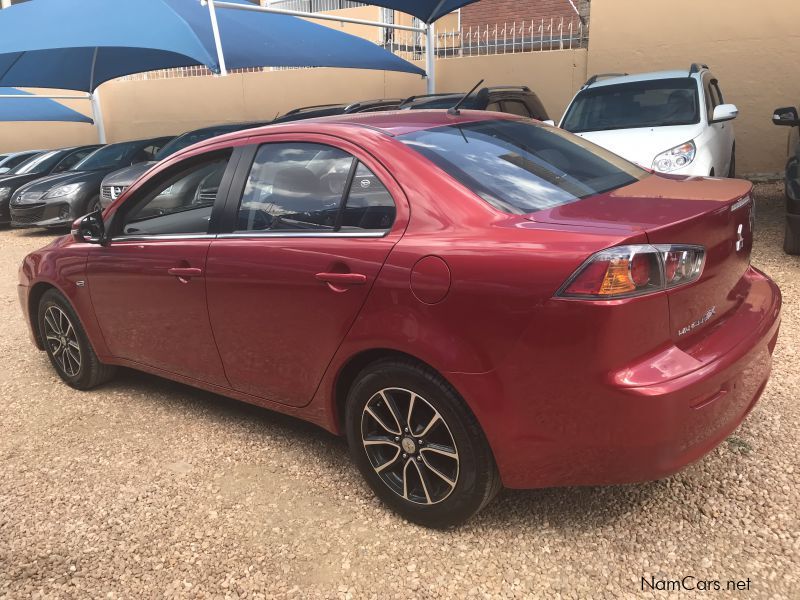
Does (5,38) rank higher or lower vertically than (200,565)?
higher

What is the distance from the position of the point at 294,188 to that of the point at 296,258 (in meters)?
0.37

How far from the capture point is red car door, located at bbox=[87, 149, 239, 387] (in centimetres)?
323

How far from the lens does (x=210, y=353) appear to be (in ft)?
10.7

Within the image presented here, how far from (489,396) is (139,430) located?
2.29 m

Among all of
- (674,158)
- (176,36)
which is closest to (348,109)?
(176,36)

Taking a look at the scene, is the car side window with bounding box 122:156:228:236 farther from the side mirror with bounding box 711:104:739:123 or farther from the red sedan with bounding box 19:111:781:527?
the side mirror with bounding box 711:104:739:123

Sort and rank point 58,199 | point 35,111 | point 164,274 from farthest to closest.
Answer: point 35,111
point 58,199
point 164,274

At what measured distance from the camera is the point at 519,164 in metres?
2.74

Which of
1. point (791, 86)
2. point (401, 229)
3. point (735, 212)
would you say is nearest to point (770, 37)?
point (791, 86)

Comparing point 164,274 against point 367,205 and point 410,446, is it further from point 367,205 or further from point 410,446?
point 410,446

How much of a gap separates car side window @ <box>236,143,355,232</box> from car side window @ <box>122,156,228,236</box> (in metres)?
0.26

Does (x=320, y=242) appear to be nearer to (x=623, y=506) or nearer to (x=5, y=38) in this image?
(x=623, y=506)

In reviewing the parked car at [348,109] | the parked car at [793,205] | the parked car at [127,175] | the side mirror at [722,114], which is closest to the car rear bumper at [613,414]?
the parked car at [793,205]

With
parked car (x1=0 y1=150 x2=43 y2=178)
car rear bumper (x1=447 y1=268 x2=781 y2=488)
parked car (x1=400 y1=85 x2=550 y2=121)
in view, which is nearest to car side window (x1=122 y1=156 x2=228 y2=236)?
car rear bumper (x1=447 y1=268 x2=781 y2=488)
